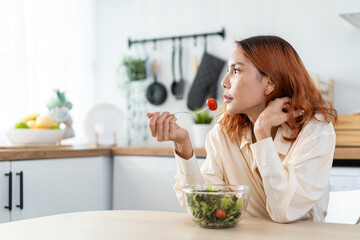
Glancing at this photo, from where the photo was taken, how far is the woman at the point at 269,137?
119cm

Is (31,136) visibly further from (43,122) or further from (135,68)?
(135,68)

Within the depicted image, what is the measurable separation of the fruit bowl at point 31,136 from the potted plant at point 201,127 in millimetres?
896

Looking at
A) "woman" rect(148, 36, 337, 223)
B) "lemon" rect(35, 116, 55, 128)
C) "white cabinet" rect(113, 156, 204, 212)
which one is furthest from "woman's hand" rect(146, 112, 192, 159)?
"lemon" rect(35, 116, 55, 128)

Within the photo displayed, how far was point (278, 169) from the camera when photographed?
118 cm

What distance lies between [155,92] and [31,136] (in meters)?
1.11

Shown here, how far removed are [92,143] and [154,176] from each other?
0.60 m

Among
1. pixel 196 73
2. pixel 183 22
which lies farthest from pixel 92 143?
pixel 183 22

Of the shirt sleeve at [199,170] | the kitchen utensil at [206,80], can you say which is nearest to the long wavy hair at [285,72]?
the shirt sleeve at [199,170]

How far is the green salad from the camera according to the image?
976 millimetres

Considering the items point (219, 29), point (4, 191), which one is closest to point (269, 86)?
point (4, 191)

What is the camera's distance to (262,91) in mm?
1452

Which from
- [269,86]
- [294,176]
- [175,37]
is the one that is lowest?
[294,176]

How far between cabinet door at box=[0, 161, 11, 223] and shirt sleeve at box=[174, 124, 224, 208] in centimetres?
109

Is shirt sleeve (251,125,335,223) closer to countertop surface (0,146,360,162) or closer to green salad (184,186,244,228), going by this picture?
green salad (184,186,244,228)
